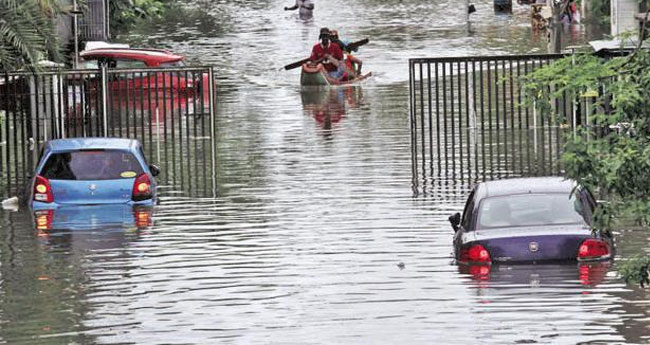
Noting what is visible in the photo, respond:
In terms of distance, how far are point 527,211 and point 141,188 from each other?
8.43m

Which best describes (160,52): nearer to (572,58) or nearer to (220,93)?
(220,93)

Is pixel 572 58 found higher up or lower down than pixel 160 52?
higher up

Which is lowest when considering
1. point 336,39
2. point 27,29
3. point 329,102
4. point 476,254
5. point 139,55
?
point 329,102

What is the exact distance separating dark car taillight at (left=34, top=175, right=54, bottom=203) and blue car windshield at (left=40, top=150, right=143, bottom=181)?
0.10m

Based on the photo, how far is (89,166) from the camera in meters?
28.5

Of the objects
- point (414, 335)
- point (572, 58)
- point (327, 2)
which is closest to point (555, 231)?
point (414, 335)

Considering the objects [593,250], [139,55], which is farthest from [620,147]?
[139,55]

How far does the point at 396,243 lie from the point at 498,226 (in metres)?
3.72

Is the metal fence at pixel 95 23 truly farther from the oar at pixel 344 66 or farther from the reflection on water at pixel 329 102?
the reflection on water at pixel 329 102

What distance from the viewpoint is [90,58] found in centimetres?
4994

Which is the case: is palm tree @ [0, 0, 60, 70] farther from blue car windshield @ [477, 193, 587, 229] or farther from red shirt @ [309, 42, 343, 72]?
red shirt @ [309, 42, 343, 72]

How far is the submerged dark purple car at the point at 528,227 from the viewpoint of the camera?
21.2 m

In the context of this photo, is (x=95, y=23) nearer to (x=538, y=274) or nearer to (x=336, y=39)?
(x=336, y=39)

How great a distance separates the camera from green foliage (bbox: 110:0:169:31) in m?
72.4
